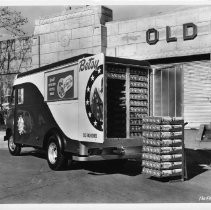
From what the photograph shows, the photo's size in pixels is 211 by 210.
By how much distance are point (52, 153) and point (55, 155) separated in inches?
5.7

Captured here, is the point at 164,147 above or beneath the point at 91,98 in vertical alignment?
beneath

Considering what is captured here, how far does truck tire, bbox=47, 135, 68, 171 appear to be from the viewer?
420 inches

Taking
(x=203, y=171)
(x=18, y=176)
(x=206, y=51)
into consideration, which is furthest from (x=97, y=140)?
(x=206, y=51)

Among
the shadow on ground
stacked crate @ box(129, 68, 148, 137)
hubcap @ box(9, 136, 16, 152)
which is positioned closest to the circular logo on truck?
stacked crate @ box(129, 68, 148, 137)

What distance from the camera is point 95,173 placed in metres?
10.7

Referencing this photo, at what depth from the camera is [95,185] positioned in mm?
9125

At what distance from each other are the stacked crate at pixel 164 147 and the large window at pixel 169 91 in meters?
10.4

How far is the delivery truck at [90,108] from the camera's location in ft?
31.9

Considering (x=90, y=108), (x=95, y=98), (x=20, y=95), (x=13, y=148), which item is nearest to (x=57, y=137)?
(x=90, y=108)

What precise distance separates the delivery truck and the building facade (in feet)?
21.8

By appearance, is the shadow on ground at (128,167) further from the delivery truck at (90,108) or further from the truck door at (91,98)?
the truck door at (91,98)

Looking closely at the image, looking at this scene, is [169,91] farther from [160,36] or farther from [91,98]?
[91,98]
